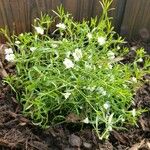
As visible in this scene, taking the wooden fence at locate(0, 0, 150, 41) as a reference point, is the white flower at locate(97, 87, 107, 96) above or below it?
below

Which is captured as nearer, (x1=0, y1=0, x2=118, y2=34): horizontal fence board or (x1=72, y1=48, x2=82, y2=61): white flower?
(x1=72, y1=48, x2=82, y2=61): white flower

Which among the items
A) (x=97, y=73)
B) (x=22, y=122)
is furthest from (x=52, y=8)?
(x=22, y=122)

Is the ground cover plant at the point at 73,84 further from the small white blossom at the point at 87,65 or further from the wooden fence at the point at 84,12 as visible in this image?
the wooden fence at the point at 84,12

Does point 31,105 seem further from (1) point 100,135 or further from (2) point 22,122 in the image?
(1) point 100,135

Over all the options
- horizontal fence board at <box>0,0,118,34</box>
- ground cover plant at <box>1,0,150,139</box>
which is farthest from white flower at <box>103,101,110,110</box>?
horizontal fence board at <box>0,0,118,34</box>

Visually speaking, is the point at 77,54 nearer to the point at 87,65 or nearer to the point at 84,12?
the point at 87,65

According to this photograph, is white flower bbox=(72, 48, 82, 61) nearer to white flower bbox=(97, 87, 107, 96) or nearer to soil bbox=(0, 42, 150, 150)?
white flower bbox=(97, 87, 107, 96)
